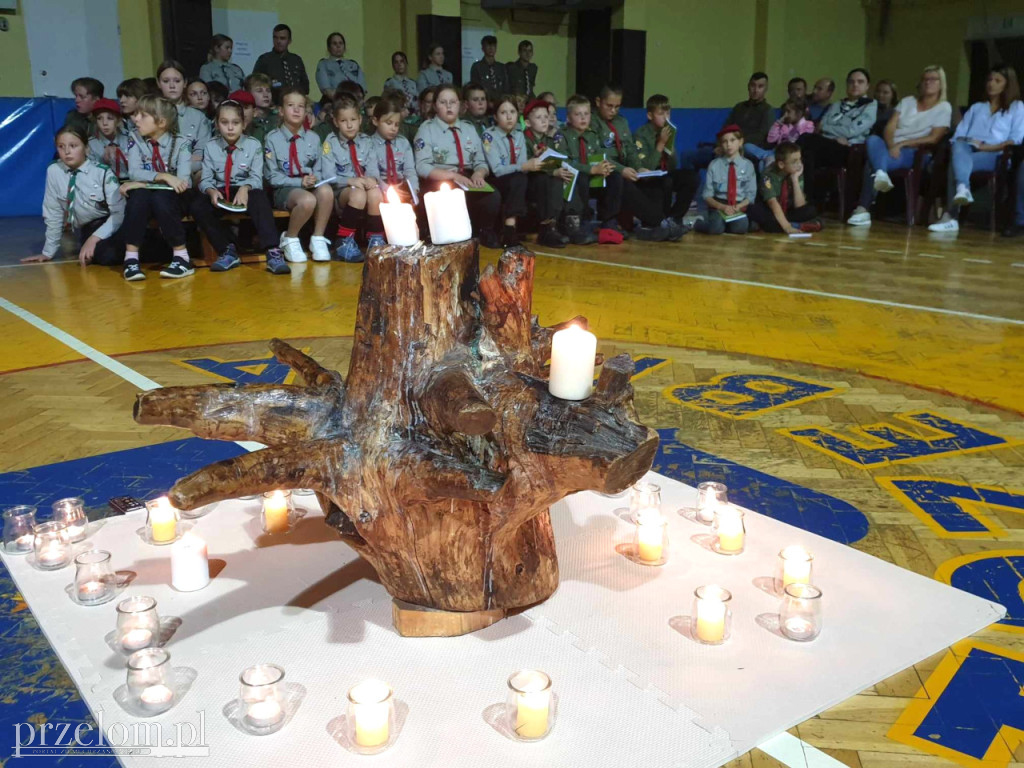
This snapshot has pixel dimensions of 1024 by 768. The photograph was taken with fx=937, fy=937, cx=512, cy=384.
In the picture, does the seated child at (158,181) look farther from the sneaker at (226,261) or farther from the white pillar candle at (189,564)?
the white pillar candle at (189,564)

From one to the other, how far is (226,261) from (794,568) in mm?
6121

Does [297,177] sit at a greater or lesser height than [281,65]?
lesser

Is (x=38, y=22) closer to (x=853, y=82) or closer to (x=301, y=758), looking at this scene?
(x=853, y=82)

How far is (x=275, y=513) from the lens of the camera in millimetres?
2803

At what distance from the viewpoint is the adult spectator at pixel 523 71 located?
14.1 m

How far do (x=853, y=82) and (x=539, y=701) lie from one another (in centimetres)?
1073

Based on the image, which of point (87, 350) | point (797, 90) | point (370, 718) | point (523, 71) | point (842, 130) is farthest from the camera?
point (523, 71)

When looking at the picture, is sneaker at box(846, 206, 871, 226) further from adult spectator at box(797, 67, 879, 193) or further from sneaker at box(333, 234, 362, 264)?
sneaker at box(333, 234, 362, 264)

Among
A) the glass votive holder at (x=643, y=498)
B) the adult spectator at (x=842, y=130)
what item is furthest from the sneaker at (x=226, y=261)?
the adult spectator at (x=842, y=130)

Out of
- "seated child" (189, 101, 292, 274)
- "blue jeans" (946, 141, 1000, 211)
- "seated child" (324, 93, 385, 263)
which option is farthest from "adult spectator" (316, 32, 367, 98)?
"blue jeans" (946, 141, 1000, 211)

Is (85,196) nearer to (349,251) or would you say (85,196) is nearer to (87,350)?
(349,251)

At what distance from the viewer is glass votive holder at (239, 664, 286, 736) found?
73.5 inches

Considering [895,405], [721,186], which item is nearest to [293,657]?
[895,405]

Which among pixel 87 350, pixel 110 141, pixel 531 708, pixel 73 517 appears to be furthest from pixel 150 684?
pixel 110 141
